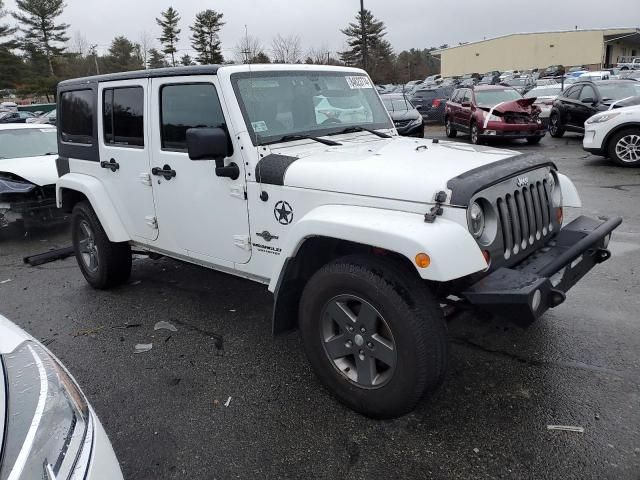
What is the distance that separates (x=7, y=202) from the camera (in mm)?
7586

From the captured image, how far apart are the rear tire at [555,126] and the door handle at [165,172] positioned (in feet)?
45.0

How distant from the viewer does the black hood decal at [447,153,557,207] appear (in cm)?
271

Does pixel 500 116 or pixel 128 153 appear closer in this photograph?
pixel 128 153

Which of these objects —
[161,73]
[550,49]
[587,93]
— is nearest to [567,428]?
[161,73]

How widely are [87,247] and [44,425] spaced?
413cm

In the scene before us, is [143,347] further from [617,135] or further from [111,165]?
[617,135]

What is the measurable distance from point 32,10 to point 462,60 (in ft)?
202

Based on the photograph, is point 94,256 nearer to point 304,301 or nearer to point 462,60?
point 304,301

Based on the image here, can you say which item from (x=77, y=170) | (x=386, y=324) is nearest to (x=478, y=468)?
(x=386, y=324)

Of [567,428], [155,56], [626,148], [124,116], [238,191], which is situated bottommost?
[567,428]

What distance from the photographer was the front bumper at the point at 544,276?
8.55ft

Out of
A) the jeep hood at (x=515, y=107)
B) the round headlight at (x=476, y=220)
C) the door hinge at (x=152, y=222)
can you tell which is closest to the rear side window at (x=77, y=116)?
the door hinge at (x=152, y=222)

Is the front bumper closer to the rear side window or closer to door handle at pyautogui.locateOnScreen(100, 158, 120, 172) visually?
door handle at pyautogui.locateOnScreen(100, 158, 120, 172)

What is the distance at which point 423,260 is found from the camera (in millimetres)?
2559
